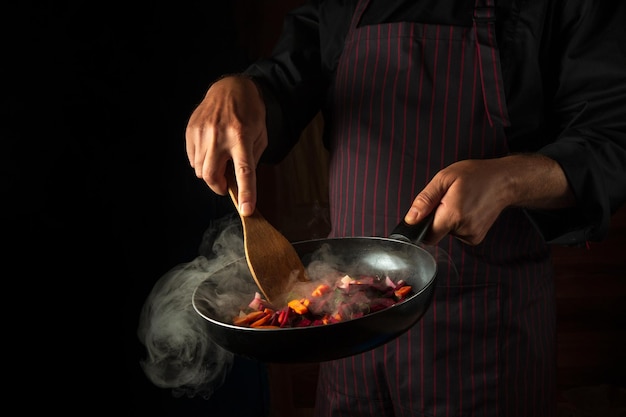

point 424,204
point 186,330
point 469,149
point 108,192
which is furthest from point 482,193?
point 108,192

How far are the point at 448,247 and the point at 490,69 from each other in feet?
1.19

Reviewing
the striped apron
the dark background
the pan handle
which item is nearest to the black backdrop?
the dark background

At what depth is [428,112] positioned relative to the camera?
3.85 feet

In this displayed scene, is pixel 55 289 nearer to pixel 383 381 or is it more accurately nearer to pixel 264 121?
pixel 264 121

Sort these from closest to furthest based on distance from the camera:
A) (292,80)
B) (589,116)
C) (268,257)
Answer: (268,257), (589,116), (292,80)

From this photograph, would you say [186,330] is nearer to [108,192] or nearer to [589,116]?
[108,192]

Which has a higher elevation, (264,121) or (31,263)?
(264,121)

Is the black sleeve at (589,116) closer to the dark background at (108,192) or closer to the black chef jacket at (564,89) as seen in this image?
the black chef jacket at (564,89)

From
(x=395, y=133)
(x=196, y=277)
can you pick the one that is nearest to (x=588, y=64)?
(x=395, y=133)

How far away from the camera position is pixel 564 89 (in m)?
1.12

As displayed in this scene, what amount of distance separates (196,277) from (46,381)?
1.24 ft

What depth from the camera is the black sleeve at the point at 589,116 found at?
1.01 meters

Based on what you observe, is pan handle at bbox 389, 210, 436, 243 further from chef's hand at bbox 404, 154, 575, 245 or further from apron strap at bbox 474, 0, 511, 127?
apron strap at bbox 474, 0, 511, 127

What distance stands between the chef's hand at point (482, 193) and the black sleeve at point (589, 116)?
0.04 metres
